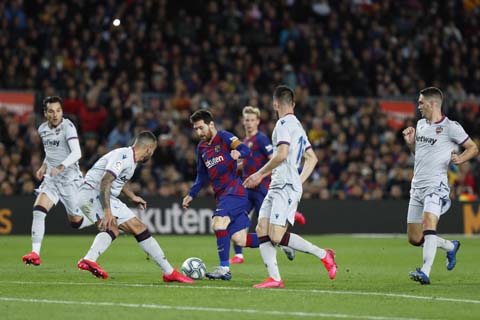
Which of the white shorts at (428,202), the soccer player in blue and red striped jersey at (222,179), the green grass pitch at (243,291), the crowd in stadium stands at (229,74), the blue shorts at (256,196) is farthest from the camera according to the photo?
the crowd in stadium stands at (229,74)

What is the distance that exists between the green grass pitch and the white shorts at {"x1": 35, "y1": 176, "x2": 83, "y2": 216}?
2.98 ft

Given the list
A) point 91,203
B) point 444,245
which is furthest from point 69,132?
point 444,245

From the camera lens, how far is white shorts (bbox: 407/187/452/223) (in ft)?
42.0

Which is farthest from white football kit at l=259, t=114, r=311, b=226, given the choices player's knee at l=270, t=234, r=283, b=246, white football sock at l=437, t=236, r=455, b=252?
white football sock at l=437, t=236, r=455, b=252

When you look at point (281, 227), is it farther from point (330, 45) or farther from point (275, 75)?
point (330, 45)

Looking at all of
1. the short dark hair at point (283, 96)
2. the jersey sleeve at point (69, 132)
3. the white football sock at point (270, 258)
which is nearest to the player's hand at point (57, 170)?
the jersey sleeve at point (69, 132)

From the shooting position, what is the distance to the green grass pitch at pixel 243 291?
9.70 meters

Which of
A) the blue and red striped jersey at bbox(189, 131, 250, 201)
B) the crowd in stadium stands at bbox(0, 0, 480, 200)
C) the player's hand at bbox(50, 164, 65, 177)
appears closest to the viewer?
the blue and red striped jersey at bbox(189, 131, 250, 201)

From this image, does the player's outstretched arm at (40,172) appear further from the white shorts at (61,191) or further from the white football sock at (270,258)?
the white football sock at (270,258)

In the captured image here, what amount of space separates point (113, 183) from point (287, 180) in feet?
7.83

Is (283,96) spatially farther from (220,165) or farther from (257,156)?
(257,156)

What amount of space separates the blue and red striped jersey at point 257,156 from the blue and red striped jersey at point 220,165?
2.71 metres

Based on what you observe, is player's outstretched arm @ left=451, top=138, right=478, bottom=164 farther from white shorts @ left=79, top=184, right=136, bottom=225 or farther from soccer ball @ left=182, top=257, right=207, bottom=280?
white shorts @ left=79, top=184, right=136, bottom=225

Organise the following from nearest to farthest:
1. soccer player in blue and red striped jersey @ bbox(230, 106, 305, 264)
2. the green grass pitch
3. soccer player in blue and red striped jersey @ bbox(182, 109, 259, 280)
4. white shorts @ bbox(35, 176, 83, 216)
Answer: the green grass pitch
soccer player in blue and red striped jersey @ bbox(182, 109, 259, 280)
white shorts @ bbox(35, 176, 83, 216)
soccer player in blue and red striped jersey @ bbox(230, 106, 305, 264)
